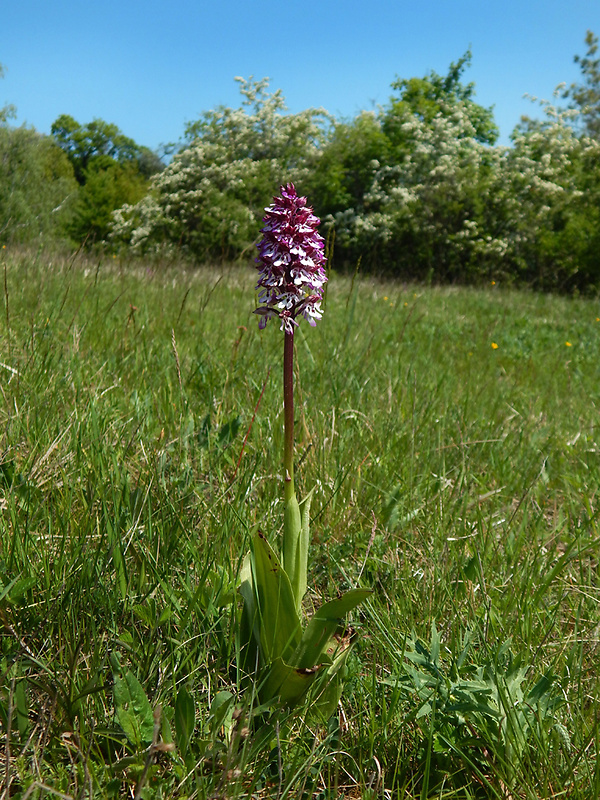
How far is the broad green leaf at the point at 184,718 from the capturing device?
3.62 feet

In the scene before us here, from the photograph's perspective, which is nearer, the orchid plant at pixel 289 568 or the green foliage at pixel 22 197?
the orchid plant at pixel 289 568

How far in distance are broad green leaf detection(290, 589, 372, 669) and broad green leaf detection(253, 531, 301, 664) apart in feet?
0.11

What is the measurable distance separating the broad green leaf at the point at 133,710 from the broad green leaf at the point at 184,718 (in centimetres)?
5

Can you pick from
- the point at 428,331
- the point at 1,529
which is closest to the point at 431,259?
the point at 428,331

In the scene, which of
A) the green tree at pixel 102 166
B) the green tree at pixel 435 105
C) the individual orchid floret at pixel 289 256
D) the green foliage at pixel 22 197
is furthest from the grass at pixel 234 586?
the green tree at pixel 102 166

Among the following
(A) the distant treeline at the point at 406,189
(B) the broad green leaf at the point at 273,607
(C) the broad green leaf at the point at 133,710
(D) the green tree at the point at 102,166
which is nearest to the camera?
(C) the broad green leaf at the point at 133,710

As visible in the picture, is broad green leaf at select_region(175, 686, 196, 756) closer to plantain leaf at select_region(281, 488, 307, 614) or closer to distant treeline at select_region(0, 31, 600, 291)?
plantain leaf at select_region(281, 488, 307, 614)

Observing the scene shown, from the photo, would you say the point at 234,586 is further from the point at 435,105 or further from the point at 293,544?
the point at 435,105

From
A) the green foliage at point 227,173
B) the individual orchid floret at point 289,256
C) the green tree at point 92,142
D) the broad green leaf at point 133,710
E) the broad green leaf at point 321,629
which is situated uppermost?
the green tree at point 92,142

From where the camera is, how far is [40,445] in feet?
6.62

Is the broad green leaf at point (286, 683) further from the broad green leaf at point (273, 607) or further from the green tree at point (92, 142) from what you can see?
the green tree at point (92, 142)

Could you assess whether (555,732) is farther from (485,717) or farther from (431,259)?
(431,259)

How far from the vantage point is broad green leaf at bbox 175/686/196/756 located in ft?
3.62

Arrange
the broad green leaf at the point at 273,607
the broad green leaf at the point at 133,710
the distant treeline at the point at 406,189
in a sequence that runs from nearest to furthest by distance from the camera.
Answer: the broad green leaf at the point at 133,710 → the broad green leaf at the point at 273,607 → the distant treeline at the point at 406,189
